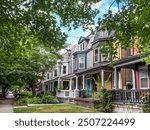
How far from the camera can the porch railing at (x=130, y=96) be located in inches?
421

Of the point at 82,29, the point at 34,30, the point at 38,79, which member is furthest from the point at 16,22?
the point at 38,79

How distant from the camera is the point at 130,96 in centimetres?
1183

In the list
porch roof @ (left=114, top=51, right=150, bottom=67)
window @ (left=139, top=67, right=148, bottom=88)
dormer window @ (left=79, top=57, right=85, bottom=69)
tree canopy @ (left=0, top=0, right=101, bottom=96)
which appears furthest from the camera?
dormer window @ (left=79, top=57, right=85, bottom=69)

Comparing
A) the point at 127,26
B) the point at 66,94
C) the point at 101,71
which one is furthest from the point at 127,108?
the point at 66,94

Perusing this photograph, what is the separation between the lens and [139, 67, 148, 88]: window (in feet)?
44.3

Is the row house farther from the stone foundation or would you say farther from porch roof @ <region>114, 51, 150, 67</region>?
the stone foundation

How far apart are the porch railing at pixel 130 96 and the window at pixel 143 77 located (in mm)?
1737

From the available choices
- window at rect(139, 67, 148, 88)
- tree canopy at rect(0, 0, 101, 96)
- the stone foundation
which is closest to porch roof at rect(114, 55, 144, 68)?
window at rect(139, 67, 148, 88)

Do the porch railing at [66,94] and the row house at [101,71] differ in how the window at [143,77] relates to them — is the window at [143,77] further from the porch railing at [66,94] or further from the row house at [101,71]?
the porch railing at [66,94]

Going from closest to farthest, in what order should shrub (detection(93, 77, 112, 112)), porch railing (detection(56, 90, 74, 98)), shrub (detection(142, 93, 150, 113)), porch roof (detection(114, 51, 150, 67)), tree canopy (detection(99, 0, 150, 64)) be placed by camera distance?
1. tree canopy (detection(99, 0, 150, 64))
2. shrub (detection(142, 93, 150, 113))
3. porch roof (detection(114, 51, 150, 67))
4. shrub (detection(93, 77, 112, 112))
5. porch railing (detection(56, 90, 74, 98))

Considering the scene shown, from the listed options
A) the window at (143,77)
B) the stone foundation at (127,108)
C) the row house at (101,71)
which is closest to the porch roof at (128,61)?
the row house at (101,71)

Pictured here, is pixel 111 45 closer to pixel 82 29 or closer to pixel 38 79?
pixel 82 29

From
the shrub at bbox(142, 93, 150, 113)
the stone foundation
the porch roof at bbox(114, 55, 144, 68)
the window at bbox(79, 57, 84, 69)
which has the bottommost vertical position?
the stone foundation

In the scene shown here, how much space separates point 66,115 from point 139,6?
13.2 feet
